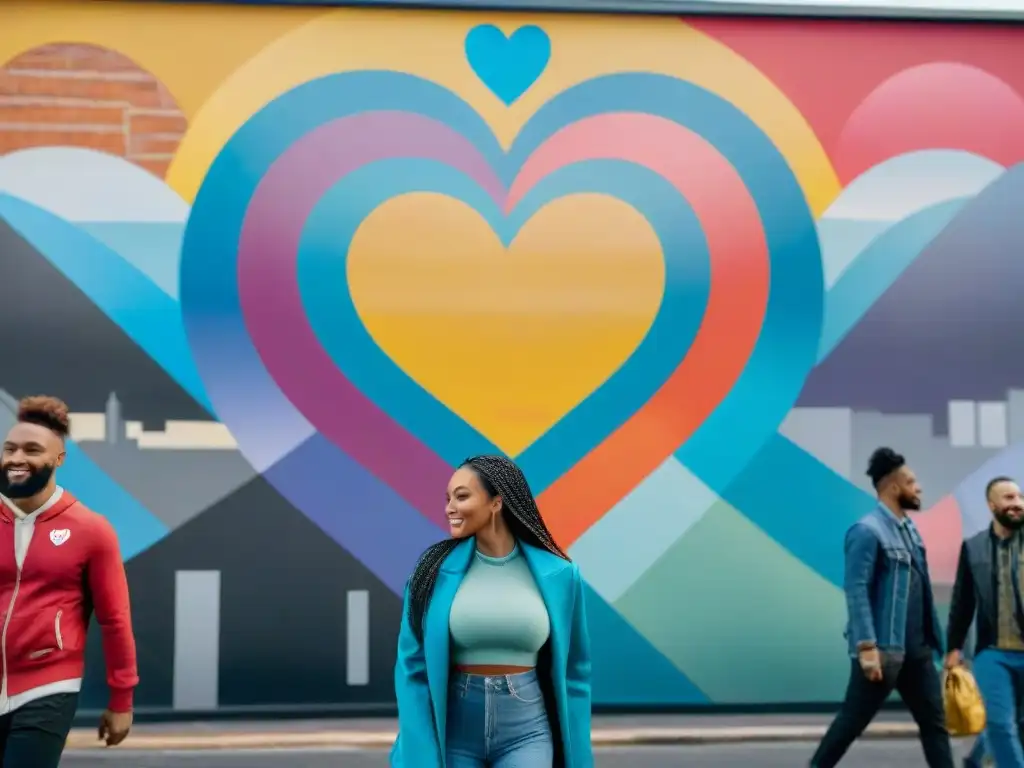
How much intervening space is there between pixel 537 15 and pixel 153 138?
3.00 m

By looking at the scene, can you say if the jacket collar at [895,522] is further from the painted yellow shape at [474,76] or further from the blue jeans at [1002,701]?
the painted yellow shape at [474,76]

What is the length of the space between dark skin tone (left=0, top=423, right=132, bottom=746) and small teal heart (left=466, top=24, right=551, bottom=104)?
16.9 feet

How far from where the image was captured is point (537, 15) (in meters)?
8.67

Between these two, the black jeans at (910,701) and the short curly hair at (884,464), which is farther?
the short curly hair at (884,464)

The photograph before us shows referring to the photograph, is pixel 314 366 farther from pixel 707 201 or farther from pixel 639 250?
pixel 707 201

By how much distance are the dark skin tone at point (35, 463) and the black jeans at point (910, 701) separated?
3839 millimetres

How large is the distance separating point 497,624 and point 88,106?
620 centimetres

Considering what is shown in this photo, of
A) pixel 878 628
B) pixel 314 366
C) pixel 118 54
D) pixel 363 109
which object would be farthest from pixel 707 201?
pixel 118 54

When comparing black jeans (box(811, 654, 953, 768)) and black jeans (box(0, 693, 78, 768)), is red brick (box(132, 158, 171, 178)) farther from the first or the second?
black jeans (box(811, 654, 953, 768))

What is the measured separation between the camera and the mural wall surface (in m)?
8.35

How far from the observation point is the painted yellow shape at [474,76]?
334 inches

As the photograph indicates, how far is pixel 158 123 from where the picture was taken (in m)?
8.45

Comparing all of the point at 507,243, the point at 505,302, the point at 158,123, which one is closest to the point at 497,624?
the point at 505,302

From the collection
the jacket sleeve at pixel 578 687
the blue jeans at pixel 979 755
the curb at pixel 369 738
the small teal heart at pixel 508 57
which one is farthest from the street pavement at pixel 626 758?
the small teal heart at pixel 508 57
